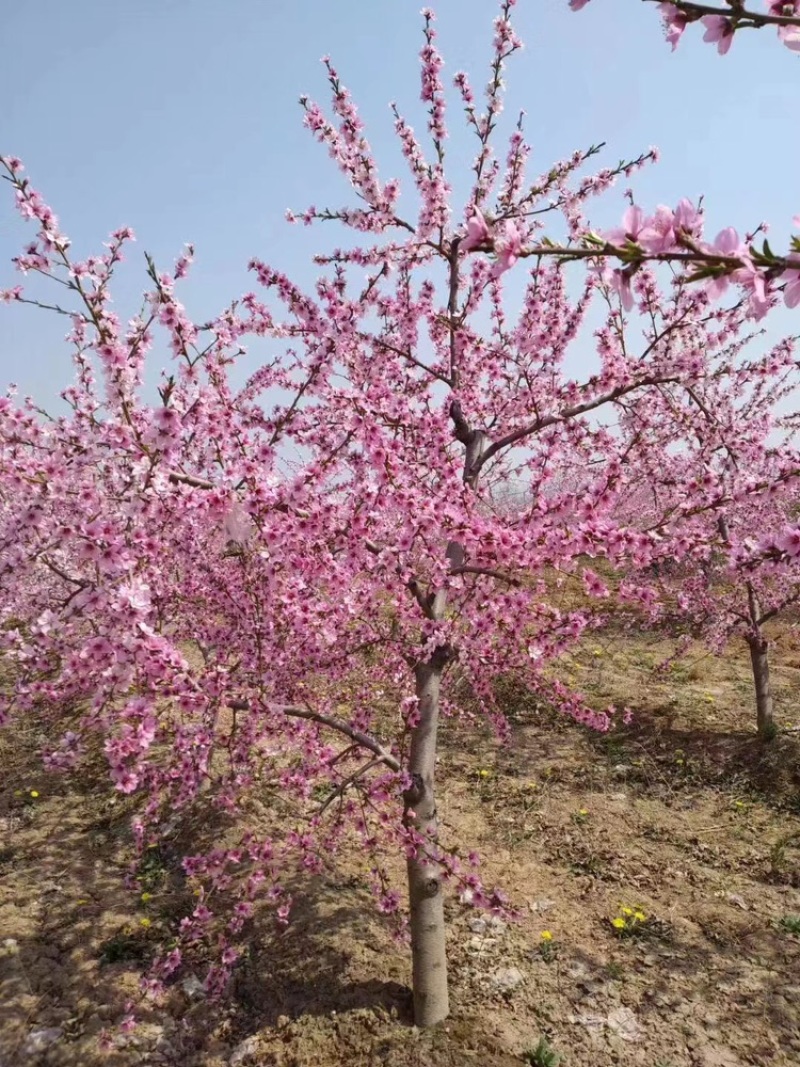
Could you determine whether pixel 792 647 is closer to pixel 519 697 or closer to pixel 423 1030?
pixel 519 697

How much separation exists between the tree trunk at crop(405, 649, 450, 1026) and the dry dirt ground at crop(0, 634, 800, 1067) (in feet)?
0.57

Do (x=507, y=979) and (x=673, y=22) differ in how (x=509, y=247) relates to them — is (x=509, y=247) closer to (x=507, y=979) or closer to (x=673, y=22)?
(x=673, y=22)

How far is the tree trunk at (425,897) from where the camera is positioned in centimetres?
423

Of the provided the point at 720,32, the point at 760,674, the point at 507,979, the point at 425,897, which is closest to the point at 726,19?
the point at 720,32

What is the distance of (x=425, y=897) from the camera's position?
170 inches

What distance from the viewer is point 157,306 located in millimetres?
3502

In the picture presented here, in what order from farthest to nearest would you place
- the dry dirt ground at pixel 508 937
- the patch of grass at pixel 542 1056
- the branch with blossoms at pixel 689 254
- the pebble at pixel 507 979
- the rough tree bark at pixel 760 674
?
the rough tree bark at pixel 760 674, the pebble at pixel 507 979, the dry dirt ground at pixel 508 937, the patch of grass at pixel 542 1056, the branch with blossoms at pixel 689 254

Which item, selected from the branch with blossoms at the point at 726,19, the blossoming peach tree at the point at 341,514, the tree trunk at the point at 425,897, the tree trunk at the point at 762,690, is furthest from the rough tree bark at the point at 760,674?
the branch with blossoms at the point at 726,19

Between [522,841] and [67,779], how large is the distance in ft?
19.1

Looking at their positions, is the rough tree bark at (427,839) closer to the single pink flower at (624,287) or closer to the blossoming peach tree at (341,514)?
the blossoming peach tree at (341,514)

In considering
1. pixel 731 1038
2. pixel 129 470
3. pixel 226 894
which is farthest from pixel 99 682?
pixel 731 1038

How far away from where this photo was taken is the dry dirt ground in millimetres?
4172

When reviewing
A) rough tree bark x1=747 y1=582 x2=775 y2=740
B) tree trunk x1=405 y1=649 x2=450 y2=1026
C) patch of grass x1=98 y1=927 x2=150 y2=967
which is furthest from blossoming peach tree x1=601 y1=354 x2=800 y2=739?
patch of grass x1=98 y1=927 x2=150 y2=967

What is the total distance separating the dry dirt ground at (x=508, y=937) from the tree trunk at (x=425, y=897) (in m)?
0.17
